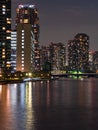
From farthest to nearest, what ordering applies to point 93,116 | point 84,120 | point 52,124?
point 93,116, point 84,120, point 52,124

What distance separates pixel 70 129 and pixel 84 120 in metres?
7.20

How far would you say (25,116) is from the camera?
5462cm

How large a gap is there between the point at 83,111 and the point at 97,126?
15971 mm

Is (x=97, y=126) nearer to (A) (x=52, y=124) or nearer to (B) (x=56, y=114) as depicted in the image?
(A) (x=52, y=124)

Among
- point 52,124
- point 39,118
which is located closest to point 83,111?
point 39,118

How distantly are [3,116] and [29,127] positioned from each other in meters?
9.63

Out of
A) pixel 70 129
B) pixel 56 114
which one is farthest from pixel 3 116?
pixel 70 129

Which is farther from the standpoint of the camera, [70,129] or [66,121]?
[66,121]

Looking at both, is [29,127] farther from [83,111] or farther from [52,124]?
[83,111]

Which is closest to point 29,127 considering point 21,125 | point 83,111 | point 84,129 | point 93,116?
point 21,125

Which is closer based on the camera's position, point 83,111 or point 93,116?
point 93,116

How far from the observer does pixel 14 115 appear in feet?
184

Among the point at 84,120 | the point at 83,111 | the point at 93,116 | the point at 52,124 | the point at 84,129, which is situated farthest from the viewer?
the point at 83,111

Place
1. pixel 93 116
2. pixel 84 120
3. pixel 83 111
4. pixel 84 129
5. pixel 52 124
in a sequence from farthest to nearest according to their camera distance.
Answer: pixel 83 111 → pixel 93 116 → pixel 84 120 → pixel 52 124 → pixel 84 129
